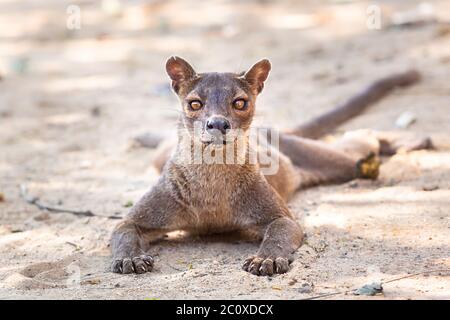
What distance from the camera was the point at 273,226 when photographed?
4.98m

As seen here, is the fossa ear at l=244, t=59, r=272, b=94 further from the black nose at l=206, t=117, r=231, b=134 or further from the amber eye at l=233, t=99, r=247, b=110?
the black nose at l=206, t=117, r=231, b=134

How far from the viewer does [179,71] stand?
541 centimetres

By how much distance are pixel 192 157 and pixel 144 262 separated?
0.87m

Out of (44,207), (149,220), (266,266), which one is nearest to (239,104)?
(149,220)

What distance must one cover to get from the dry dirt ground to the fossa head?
73cm

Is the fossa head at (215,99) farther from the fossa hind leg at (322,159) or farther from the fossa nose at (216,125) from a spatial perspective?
the fossa hind leg at (322,159)

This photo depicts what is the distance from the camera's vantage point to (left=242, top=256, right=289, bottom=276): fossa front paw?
4414 mm

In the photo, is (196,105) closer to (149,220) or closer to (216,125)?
(216,125)

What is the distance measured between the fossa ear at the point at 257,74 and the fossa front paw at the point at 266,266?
4.58 feet

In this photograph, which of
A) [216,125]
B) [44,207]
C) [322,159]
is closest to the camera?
[216,125]

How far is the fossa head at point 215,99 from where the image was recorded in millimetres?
4867

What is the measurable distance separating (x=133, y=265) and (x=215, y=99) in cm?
117

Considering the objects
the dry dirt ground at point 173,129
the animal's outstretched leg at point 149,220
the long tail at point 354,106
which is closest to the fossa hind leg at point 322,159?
the dry dirt ground at point 173,129

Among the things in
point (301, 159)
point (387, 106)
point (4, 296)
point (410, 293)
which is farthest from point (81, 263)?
point (387, 106)
